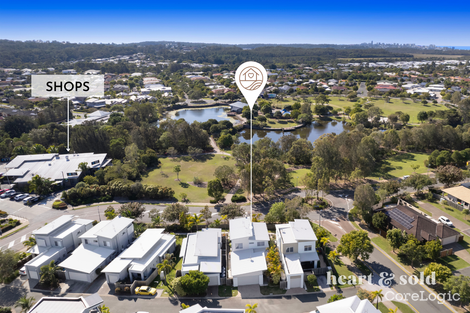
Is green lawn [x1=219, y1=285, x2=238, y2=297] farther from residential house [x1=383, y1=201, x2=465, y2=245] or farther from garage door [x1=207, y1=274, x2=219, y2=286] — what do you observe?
residential house [x1=383, y1=201, x2=465, y2=245]

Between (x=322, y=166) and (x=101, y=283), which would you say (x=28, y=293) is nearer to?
(x=101, y=283)

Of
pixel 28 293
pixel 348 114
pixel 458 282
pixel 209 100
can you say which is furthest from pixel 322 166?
pixel 209 100

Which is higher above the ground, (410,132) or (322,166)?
(410,132)

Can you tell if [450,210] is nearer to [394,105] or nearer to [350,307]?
[350,307]

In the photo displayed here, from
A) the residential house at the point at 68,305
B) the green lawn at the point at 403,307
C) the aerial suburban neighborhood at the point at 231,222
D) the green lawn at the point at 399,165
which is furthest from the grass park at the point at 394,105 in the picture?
the residential house at the point at 68,305

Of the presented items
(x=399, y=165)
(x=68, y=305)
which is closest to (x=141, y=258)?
(x=68, y=305)

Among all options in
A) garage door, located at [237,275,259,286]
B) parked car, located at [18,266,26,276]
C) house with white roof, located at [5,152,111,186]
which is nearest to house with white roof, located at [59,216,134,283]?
parked car, located at [18,266,26,276]
